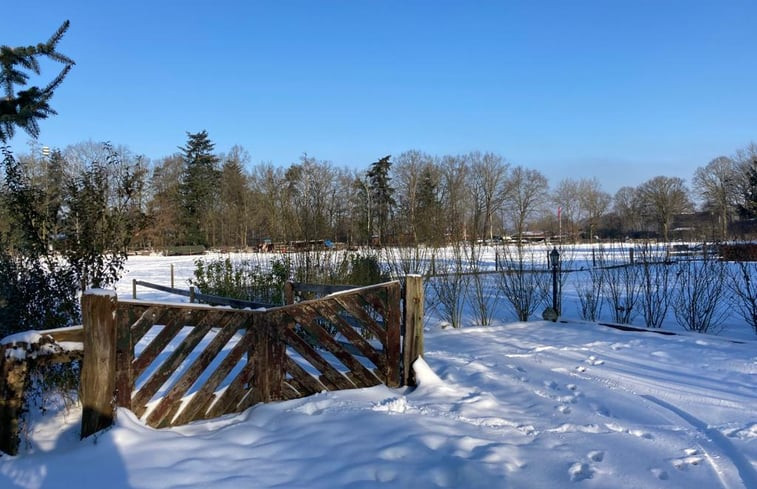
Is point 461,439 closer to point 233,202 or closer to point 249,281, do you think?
point 249,281

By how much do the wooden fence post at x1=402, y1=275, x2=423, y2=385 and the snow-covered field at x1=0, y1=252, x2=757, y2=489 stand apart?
15 centimetres

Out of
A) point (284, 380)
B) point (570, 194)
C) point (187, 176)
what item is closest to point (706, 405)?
point (284, 380)

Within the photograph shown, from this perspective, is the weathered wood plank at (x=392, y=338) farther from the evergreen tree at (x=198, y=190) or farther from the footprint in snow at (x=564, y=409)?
the evergreen tree at (x=198, y=190)

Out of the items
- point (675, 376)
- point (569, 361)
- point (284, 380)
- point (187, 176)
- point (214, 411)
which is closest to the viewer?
A: point (214, 411)

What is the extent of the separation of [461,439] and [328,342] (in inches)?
72.0

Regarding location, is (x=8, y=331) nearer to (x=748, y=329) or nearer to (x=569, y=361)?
(x=569, y=361)

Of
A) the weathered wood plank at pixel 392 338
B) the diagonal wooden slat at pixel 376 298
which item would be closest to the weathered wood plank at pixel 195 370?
the diagonal wooden slat at pixel 376 298

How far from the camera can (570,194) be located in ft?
296

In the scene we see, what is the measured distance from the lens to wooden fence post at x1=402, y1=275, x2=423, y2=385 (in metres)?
5.48

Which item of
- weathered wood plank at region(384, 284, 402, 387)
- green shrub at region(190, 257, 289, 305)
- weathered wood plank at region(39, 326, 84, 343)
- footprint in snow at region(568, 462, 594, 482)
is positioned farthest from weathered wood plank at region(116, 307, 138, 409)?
green shrub at region(190, 257, 289, 305)

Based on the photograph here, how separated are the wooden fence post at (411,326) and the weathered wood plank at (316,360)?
0.65m

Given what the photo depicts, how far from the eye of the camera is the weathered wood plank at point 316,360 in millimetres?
4832

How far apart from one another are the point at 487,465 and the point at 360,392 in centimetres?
194

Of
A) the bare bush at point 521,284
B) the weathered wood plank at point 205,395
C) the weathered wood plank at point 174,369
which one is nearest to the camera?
the weathered wood plank at point 174,369
